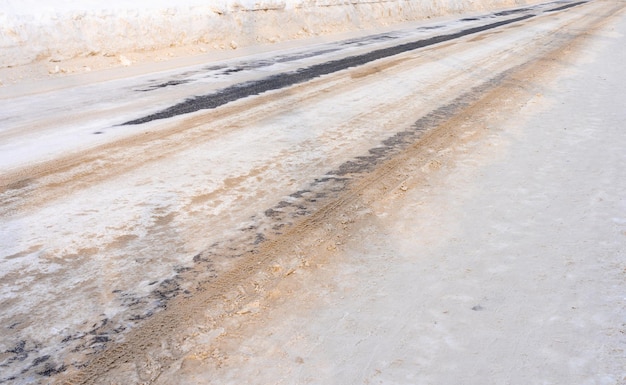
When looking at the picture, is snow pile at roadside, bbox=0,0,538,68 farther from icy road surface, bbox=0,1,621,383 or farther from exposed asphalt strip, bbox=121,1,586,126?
exposed asphalt strip, bbox=121,1,586,126

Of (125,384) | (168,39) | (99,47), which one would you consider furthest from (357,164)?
(168,39)

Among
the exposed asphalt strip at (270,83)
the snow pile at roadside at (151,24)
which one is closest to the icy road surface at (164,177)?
the exposed asphalt strip at (270,83)

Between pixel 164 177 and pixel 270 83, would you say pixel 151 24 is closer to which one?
pixel 270 83

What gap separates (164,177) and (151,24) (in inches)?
374

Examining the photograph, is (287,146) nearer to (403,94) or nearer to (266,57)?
(403,94)

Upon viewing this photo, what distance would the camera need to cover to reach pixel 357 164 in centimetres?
484

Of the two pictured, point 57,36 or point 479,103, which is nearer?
point 479,103

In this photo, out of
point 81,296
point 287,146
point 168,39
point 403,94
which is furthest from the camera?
point 168,39

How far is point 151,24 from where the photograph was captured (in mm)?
12906

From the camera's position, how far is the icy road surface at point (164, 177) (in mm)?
2758

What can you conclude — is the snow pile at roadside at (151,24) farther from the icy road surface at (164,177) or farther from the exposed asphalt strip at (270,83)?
the exposed asphalt strip at (270,83)

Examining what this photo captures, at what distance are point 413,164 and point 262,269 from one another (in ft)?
7.03

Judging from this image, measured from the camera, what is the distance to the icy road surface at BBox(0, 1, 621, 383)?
A: 2758 millimetres

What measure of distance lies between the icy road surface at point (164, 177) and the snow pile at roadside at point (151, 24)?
8.39ft
